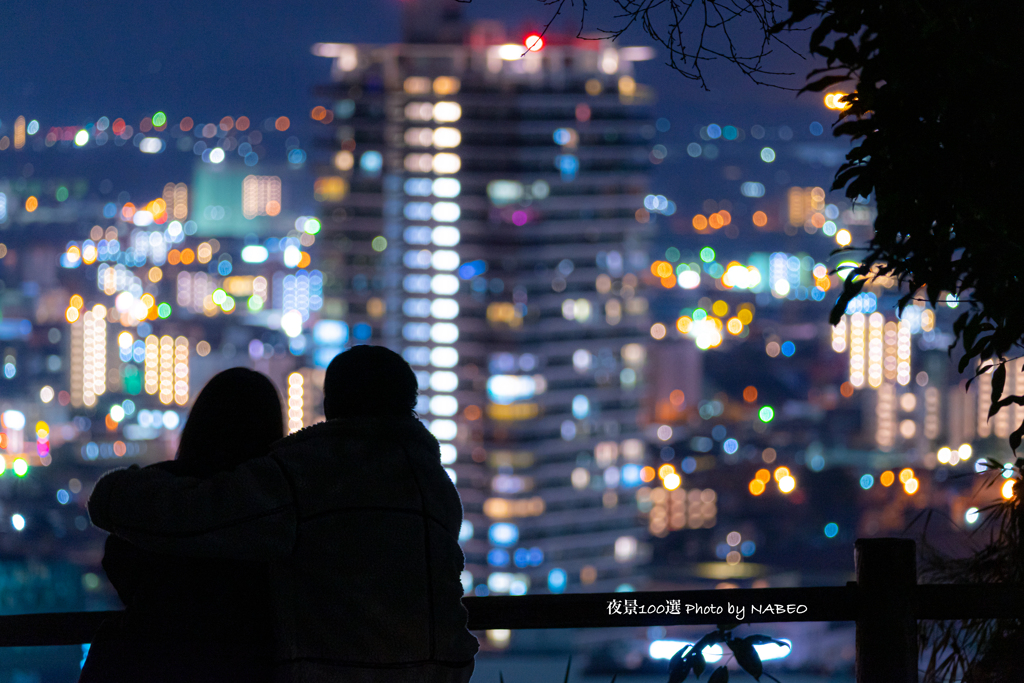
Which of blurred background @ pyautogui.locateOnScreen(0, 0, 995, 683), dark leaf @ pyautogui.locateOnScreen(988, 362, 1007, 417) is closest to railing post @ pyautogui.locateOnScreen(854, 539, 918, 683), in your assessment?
dark leaf @ pyautogui.locateOnScreen(988, 362, 1007, 417)

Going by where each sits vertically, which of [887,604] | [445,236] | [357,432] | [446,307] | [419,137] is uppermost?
[419,137]

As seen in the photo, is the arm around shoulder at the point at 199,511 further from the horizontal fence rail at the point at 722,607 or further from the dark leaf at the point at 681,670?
the dark leaf at the point at 681,670

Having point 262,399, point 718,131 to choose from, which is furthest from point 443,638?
point 718,131

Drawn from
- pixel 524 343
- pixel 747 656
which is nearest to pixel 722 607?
pixel 747 656

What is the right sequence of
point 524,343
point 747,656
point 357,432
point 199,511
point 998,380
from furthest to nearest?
point 524,343
point 747,656
point 998,380
point 357,432
point 199,511

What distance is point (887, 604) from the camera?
1.69m

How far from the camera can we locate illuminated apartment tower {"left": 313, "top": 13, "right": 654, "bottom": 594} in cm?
4531

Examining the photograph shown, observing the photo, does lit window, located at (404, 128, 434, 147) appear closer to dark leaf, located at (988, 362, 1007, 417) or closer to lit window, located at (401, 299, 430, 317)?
lit window, located at (401, 299, 430, 317)

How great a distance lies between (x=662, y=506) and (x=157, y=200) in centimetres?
3378

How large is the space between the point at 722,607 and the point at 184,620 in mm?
866

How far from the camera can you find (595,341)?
4619 cm

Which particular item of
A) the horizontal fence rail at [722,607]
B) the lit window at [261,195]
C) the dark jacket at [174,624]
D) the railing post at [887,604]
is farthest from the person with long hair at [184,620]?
the lit window at [261,195]

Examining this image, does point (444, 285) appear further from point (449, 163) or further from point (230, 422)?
point (230, 422)

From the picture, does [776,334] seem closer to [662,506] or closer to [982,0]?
[662,506]
